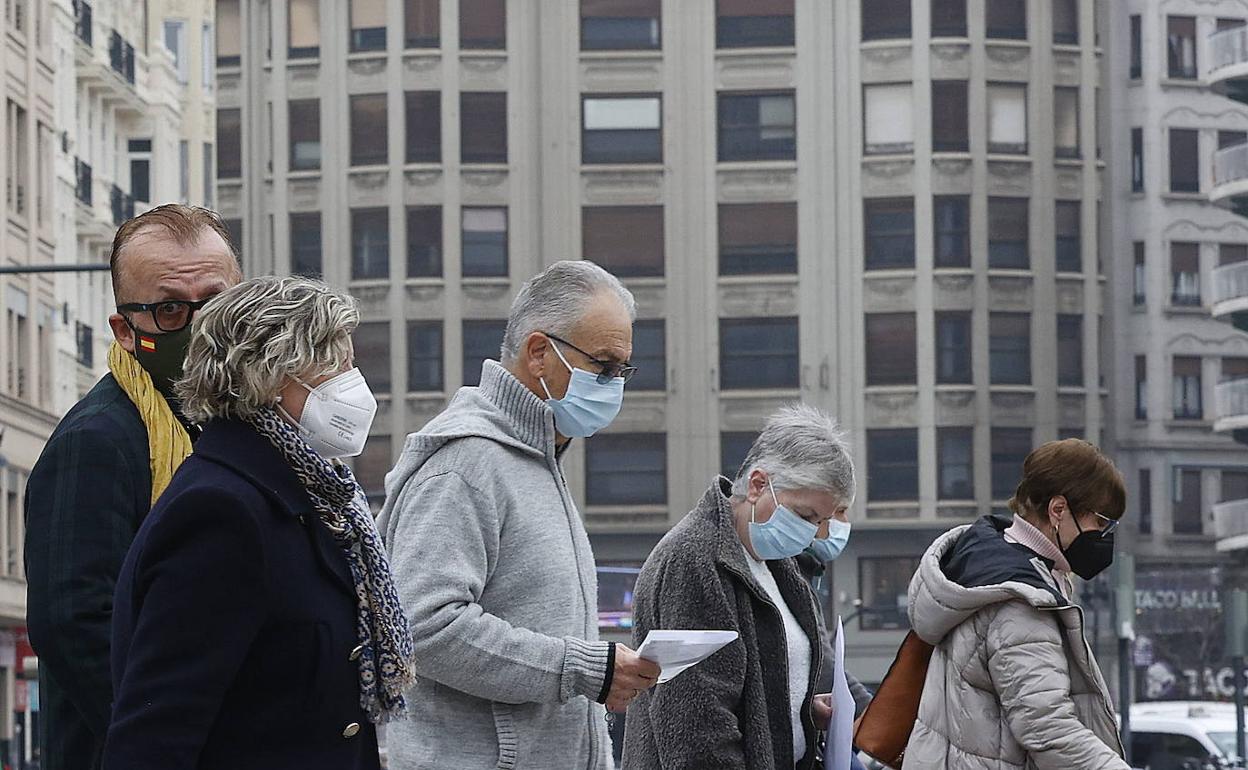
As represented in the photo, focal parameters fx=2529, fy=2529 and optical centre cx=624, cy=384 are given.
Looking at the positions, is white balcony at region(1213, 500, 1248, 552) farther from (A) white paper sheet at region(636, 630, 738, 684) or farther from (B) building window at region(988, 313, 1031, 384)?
(A) white paper sheet at region(636, 630, 738, 684)

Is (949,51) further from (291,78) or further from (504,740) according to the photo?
(504,740)

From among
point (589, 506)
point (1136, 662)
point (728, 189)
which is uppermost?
point (728, 189)

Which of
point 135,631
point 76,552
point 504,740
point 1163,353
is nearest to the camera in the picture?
point 135,631

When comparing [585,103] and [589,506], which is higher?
[585,103]

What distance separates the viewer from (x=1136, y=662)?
209 feet

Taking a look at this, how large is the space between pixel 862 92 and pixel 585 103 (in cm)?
719

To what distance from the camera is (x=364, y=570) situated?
4.33m

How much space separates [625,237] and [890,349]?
7402 millimetres

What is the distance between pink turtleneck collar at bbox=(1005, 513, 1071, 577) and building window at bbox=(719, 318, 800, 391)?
192 ft

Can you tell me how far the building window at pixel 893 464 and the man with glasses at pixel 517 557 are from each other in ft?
193

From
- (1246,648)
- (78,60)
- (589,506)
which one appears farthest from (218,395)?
(589,506)

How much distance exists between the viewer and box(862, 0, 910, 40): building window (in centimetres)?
6544

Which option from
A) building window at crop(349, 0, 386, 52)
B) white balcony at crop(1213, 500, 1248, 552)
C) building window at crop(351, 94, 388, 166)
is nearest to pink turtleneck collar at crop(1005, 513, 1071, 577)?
building window at crop(351, 94, 388, 166)

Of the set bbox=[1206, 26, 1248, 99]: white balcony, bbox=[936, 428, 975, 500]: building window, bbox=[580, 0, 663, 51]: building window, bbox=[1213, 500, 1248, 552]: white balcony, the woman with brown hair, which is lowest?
bbox=[1213, 500, 1248, 552]: white balcony
